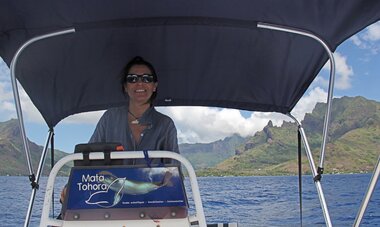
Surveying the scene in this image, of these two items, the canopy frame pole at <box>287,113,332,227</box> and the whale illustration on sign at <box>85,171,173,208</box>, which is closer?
the whale illustration on sign at <box>85,171,173,208</box>

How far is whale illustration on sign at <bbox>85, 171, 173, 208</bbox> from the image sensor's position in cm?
194

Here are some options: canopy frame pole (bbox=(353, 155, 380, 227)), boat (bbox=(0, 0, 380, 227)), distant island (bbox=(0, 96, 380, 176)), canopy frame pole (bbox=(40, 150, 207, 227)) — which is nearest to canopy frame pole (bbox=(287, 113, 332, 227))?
boat (bbox=(0, 0, 380, 227))

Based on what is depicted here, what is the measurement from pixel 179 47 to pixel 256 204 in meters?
20.5

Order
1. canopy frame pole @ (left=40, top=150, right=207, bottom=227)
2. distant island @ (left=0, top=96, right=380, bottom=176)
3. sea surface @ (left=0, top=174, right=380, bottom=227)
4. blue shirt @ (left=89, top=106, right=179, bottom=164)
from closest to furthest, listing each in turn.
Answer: canopy frame pole @ (left=40, top=150, right=207, bottom=227) → blue shirt @ (left=89, top=106, right=179, bottom=164) → sea surface @ (left=0, top=174, right=380, bottom=227) → distant island @ (left=0, top=96, right=380, bottom=176)

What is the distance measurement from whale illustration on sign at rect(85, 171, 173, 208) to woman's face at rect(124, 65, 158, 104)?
1.43 metres

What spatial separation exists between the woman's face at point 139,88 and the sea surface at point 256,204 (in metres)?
9.48

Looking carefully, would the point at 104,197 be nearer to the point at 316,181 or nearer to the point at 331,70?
the point at 316,181

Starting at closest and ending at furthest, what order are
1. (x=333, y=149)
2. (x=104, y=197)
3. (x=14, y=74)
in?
(x=104, y=197) → (x=14, y=74) → (x=333, y=149)

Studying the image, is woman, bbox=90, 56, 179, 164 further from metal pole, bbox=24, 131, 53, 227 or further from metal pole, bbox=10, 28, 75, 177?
metal pole, bbox=24, 131, 53, 227

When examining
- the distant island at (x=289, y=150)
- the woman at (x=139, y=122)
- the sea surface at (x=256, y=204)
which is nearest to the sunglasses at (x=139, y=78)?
the woman at (x=139, y=122)

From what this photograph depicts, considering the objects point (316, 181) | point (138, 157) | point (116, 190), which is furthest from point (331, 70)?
point (116, 190)

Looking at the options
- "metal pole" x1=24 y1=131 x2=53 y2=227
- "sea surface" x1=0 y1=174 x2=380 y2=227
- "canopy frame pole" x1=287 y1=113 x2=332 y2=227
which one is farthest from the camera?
"sea surface" x1=0 y1=174 x2=380 y2=227

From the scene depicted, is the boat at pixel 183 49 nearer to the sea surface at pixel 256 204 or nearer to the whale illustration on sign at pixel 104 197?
the whale illustration on sign at pixel 104 197

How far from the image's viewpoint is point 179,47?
13.3 ft
